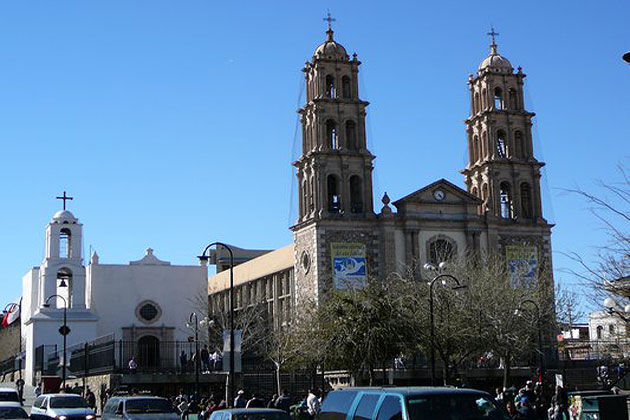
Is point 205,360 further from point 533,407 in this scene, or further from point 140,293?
point 533,407

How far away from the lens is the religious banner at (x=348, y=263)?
6094cm

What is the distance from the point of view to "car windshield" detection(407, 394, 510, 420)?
14.5 metres

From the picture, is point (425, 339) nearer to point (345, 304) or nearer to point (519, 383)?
point (345, 304)

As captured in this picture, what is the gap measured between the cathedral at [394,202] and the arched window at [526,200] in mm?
71

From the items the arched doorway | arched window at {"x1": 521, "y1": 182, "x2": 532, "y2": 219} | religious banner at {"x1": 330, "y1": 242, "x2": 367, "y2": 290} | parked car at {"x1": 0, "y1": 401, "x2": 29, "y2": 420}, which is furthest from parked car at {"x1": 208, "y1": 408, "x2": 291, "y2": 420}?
arched window at {"x1": 521, "y1": 182, "x2": 532, "y2": 219}

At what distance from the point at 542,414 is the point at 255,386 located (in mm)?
22210

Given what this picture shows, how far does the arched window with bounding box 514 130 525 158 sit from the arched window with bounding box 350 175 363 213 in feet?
42.9

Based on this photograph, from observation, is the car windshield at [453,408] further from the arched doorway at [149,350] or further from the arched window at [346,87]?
the arched doorway at [149,350]

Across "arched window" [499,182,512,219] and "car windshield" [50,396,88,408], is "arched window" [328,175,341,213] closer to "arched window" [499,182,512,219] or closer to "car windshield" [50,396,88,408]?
"arched window" [499,182,512,219]

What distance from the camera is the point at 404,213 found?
63.4 metres

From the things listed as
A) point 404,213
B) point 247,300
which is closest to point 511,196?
point 404,213

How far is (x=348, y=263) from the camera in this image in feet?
202

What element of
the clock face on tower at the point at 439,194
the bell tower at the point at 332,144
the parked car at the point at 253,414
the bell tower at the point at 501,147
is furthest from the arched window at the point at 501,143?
the parked car at the point at 253,414

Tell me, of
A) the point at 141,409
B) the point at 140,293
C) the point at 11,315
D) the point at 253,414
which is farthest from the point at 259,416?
the point at 11,315
